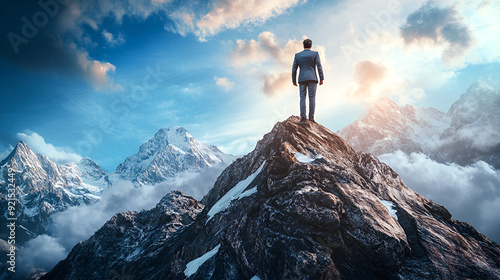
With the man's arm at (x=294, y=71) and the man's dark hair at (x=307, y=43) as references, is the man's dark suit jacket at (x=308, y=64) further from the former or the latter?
the man's dark hair at (x=307, y=43)

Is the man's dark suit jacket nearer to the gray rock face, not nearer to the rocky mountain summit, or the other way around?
the rocky mountain summit

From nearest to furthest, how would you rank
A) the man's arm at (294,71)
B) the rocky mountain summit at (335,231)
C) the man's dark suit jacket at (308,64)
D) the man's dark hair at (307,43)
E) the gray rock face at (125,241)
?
1. the rocky mountain summit at (335,231)
2. the man's dark suit jacket at (308,64)
3. the man's dark hair at (307,43)
4. the man's arm at (294,71)
5. the gray rock face at (125,241)

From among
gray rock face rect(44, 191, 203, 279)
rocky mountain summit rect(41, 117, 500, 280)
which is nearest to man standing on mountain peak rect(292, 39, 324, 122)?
rocky mountain summit rect(41, 117, 500, 280)

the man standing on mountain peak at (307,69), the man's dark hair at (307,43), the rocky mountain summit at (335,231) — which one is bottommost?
the rocky mountain summit at (335,231)

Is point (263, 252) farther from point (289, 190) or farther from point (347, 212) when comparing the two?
point (347, 212)

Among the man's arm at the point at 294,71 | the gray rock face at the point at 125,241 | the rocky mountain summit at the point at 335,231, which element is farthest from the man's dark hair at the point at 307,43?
the gray rock face at the point at 125,241

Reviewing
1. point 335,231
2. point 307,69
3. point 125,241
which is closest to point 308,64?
point 307,69

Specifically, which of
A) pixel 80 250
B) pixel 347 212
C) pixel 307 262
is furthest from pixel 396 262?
pixel 80 250

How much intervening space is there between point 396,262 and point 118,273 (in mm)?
50990

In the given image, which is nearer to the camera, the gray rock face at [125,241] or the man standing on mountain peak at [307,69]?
the man standing on mountain peak at [307,69]

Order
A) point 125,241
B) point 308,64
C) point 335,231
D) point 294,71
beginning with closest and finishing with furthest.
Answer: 1. point 335,231
2. point 308,64
3. point 294,71
4. point 125,241

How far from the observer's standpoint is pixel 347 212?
467 inches

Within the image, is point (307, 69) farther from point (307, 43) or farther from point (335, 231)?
point (335, 231)

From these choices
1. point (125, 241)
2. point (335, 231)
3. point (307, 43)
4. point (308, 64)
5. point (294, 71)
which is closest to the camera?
point (335, 231)
